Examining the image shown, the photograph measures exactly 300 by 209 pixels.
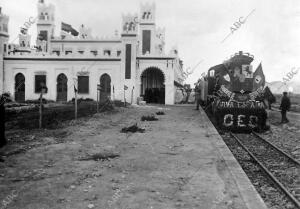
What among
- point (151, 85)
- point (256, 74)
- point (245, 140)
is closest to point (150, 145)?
point (245, 140)

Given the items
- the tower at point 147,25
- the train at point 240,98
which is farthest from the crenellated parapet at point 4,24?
the train at point 240,98

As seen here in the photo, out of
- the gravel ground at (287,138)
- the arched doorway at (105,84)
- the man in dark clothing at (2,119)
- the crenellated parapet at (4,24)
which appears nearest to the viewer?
the man in dark clothing at (2,119)

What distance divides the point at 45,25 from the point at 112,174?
46504mm

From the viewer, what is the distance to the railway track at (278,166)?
6.51 meters

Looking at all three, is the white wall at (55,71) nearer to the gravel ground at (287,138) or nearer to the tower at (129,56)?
the tower at (129,56)

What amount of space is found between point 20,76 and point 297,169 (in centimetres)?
3254

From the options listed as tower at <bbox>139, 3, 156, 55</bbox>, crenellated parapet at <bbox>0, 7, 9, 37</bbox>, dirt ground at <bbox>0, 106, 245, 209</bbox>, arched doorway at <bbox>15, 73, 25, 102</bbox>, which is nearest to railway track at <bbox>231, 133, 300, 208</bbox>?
dirt ground at <bbox>0, 106, 245, 209</bbox>

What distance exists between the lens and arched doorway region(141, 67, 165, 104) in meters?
38.8

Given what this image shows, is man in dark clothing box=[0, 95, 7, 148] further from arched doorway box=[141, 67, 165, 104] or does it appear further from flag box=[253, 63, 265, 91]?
arched doorway box=[141, 67, 165, 104]

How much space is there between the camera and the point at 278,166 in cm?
881

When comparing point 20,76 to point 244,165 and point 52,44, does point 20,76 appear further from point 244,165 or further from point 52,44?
point 244,165

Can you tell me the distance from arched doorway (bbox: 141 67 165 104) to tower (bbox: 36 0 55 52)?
52.9 ft

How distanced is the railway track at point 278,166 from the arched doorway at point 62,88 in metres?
25.3

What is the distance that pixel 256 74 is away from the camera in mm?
15727
